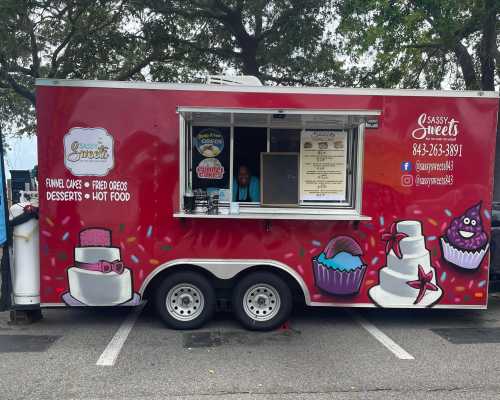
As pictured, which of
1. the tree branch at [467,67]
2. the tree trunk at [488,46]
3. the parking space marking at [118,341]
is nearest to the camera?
the parking space marking at [118,341]

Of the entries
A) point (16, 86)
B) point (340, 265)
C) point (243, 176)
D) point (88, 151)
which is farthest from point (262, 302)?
point (16, 86)

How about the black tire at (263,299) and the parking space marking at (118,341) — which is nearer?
the parking space marking at (118,341)

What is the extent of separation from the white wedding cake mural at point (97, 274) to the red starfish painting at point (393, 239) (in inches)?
119

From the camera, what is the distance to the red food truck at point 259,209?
562 cm

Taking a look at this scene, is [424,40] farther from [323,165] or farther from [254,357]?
[254,357]

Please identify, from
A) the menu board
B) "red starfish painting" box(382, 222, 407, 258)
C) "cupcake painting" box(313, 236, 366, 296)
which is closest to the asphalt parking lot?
"cupcake painting" box(313, 236, 366, 296)

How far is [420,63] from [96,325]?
10657mm

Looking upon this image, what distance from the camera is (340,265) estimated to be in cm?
579

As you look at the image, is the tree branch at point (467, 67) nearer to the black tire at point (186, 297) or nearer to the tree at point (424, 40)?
the tree at point (424, 40)

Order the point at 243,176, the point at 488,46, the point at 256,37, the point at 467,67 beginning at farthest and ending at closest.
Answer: the point at 256,37
the point at 467,67
the point at 488,46
the point at 243,176

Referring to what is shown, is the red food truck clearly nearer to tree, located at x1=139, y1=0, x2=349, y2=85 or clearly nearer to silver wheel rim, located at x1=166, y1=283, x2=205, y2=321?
silver wheel rim, located at x1=166, y1=283, x2=205, y2=321

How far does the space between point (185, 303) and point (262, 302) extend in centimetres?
93

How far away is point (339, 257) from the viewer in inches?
228

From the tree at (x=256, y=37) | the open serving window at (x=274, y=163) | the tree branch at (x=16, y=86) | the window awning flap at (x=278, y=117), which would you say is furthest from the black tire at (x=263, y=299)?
the tree branch at (x=16, y=86)
